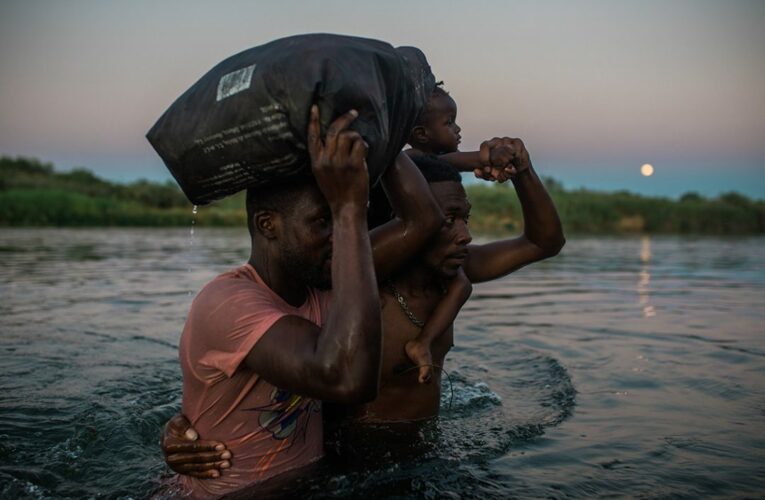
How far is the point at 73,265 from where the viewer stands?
14.4 m

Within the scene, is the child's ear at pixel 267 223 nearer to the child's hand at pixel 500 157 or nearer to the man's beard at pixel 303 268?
the man's beard at pixel 303 268

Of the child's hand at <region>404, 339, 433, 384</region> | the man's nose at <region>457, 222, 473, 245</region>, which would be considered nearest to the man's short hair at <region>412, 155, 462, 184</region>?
the man's nose at <region>457, 222, 473, 245</region>

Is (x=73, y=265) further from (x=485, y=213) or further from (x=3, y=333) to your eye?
(x=485, y=213)

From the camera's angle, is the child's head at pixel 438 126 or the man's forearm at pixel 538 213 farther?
the child's head at pixel 438 126

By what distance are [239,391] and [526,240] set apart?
7.33ft

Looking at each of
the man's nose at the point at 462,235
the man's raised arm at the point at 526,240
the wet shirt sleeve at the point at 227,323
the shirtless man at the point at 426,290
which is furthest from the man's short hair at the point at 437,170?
the wet shirt sleeve at the point at 227,323

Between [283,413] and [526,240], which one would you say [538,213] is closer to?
[526,240]

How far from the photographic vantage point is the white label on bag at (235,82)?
2.41m

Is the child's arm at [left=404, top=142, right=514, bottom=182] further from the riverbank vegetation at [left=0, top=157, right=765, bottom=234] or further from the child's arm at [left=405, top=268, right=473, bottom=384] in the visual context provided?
the riverbank vegetation at [left=0, top=157, right=765, bottom=234]

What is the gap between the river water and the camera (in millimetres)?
3469

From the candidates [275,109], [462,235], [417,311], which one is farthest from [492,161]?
[275,109]

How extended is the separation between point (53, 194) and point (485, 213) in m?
19.3

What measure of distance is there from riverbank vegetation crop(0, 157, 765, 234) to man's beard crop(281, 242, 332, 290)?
28.1 meters

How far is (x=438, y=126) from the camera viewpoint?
450cm
